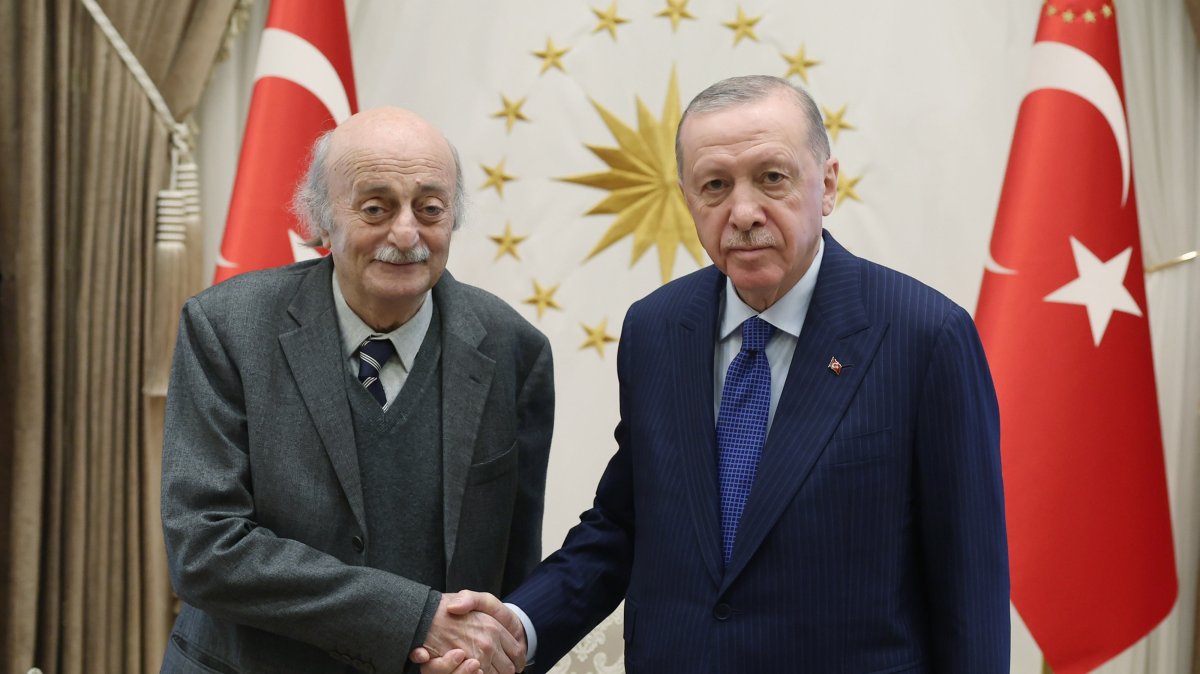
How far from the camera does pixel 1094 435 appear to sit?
305 centimetres

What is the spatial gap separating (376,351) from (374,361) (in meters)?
0.02

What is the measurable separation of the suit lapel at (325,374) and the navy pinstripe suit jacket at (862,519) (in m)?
0.54

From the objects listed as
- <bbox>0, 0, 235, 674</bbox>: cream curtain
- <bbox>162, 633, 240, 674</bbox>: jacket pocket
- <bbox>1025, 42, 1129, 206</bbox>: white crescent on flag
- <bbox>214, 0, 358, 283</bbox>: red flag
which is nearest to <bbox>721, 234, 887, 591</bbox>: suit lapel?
<bbox>162, 633, 240, 674</bbox>: jacket pocket

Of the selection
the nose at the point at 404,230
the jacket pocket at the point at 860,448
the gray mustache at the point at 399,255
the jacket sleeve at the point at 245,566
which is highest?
the nose at the point at 404,230

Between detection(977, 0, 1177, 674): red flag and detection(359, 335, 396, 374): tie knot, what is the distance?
1704 mm

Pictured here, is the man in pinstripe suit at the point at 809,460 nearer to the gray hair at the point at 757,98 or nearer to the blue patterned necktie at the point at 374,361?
the gray hair at the point at 757,98

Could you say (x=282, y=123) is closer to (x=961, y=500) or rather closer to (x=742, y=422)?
(x=742, y=422)

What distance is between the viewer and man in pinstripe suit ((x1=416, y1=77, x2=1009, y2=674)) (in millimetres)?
1753

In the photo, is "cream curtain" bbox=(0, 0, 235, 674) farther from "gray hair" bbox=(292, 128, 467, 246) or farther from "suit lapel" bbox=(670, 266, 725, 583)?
"suit lapel" bbox=(670, 266, 725, 583)

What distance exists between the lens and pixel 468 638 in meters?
1.99

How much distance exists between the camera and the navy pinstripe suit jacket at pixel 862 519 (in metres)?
1.75

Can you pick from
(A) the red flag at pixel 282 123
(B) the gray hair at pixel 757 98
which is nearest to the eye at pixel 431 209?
(B) the gray hair at pixel 757 98

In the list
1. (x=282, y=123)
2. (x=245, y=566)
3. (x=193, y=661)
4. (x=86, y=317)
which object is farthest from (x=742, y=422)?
(x=86, y=317)

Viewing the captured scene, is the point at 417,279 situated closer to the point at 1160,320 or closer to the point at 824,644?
the point at 824,644
